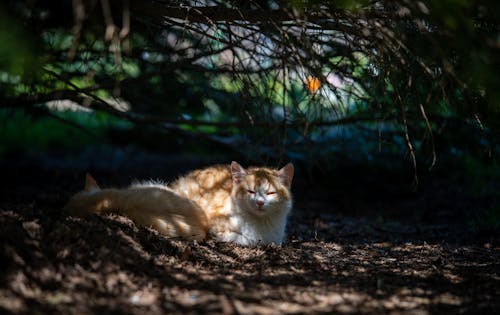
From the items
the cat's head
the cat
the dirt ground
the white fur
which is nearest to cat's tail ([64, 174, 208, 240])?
the cat

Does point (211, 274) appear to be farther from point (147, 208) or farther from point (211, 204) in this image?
point (211, 204)

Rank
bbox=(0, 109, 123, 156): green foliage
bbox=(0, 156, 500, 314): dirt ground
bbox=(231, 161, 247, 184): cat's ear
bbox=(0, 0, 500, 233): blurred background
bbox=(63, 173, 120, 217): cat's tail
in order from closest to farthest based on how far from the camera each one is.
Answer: bbox=(0, 156, 500, 314): dirt ground → bbox=(0, 0, 500, 233): blurred background → bbox=(63, 173, 120, 217): cat's tail → bbox=(231, 161, 247, 184): cat's ear → bbox=(0, 109, 123, 156): green foliage

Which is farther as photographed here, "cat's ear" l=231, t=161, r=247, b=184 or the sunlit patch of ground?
"cat's ear" l=231, t=161, r=247, b=184

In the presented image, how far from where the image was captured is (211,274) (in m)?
3.01

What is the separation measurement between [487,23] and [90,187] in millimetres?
3376

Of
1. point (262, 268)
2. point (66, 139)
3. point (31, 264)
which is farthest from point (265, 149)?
point (66, 139)

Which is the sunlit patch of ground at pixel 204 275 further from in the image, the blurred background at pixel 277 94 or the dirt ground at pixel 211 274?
the blurred background at pixel 277 94

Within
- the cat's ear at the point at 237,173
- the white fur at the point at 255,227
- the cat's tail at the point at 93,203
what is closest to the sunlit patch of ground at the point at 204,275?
the cat's tail at the point at 93,203

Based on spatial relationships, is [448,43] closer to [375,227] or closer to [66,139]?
[375,227]

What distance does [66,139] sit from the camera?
1024 centimetres

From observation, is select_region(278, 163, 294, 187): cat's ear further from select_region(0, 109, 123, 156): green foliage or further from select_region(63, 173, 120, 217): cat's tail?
select_region(0, 109, 123, 156): green foliage

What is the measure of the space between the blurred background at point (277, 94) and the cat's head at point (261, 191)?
0.36 meters

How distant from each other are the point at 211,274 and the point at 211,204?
5.10 ft

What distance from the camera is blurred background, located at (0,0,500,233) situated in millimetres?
2961
